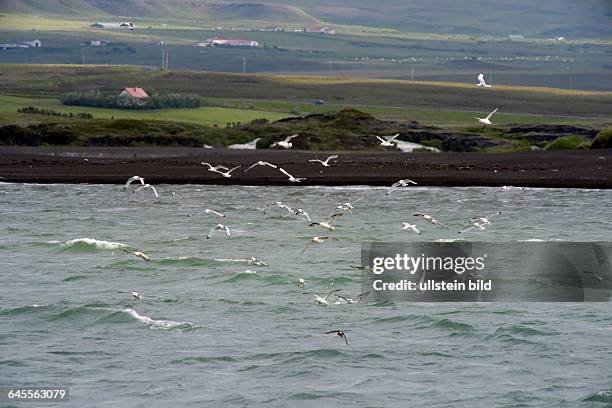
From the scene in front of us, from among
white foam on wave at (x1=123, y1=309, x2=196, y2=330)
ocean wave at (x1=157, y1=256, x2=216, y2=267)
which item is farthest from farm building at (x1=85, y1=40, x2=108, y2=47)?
white foam on wave at (x1=123, y1=309, x2=196, y2=330)

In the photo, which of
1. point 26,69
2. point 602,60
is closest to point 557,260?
point 26,69

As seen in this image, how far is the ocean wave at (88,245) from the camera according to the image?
35.3 metres

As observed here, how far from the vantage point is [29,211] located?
42.8 m

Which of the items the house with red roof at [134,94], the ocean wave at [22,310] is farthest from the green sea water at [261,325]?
the house with red roof at [134,94]

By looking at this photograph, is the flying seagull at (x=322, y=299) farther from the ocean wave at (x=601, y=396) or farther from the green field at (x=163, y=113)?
the green field at (x=163, y=113)

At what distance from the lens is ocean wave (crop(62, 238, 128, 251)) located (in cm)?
3531

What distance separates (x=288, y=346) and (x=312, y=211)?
17968 mm

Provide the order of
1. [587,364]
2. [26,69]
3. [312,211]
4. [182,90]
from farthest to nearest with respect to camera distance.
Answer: [26,69], [182,90], [312,211], [587,364]

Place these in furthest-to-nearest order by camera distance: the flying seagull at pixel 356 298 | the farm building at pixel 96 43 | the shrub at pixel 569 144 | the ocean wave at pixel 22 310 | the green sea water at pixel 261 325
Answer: the farm building at pixel 96 43, the shrub at pixel 569 144, the flying seagull at pixel 356 298, the ocean wave at pixel 22 310, the green sea water at pixel 261 325

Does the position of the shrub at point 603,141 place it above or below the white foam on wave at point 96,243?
above

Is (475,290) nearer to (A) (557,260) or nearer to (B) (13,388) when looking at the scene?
(A) (557,260)

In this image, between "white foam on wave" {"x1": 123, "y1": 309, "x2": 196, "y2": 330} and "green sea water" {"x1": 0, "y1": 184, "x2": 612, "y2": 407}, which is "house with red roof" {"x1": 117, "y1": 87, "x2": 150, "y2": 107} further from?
"white foam on wave" {"x1": 123, "y1": 309, "x2": 196, "y2": 330}

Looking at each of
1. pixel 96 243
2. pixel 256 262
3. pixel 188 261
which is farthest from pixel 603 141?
pixel 188 261

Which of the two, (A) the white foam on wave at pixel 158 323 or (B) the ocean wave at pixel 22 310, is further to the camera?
(B) the ocean wave at pixel 22 310
